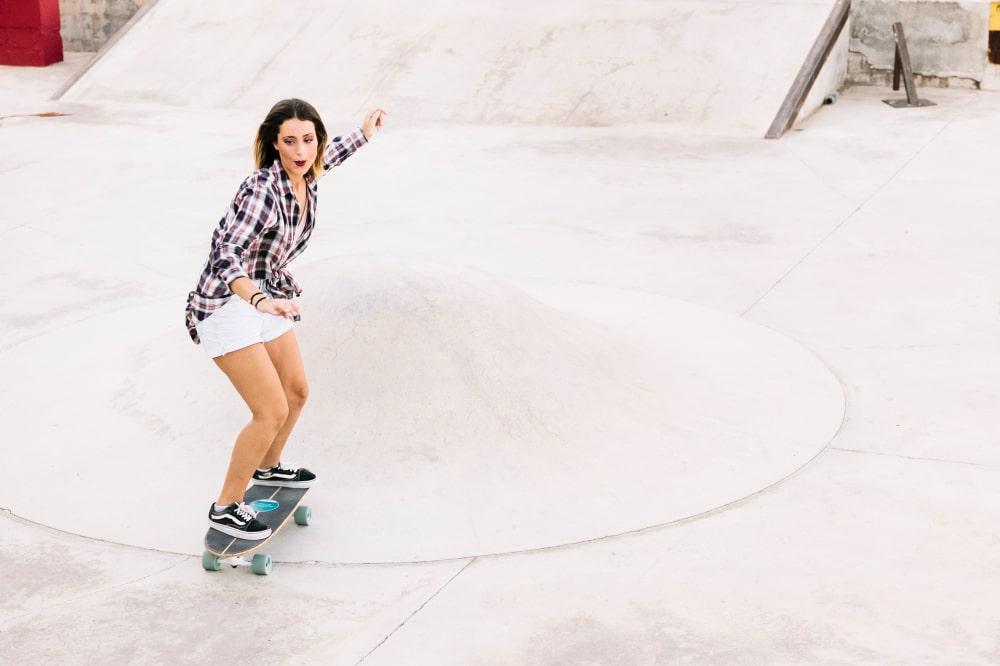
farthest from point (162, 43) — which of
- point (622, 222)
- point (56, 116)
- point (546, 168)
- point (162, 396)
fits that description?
point (162, 396)

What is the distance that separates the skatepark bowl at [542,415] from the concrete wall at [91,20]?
7.73m

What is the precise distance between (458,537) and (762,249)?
4.94 meters

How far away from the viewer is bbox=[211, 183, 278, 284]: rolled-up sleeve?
4289mm

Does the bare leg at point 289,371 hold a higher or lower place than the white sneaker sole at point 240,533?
higher

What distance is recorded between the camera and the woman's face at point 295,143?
443 centimetres

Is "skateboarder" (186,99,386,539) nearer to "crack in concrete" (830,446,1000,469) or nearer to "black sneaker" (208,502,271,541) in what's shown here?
"black sneaker" (208,502,271,541)

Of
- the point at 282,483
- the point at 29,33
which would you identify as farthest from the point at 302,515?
the point at 29,33

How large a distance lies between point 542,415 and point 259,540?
153 cm

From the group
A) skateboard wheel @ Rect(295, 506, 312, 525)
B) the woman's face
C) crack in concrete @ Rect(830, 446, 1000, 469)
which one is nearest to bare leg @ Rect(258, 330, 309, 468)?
skateboard wheel @ Rect(295, 506, 312, 525)

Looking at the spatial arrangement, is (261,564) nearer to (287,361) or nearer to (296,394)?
(296,394)

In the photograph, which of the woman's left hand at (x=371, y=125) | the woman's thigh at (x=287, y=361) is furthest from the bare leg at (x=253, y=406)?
the woman's left hand at (x=371, y=125)

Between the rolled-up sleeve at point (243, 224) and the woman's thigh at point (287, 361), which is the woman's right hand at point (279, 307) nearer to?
the rolled-up sleeve at point (243, 224)

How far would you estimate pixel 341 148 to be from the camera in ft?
16.3

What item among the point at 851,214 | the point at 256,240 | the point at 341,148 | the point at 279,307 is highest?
the point at 341,148
